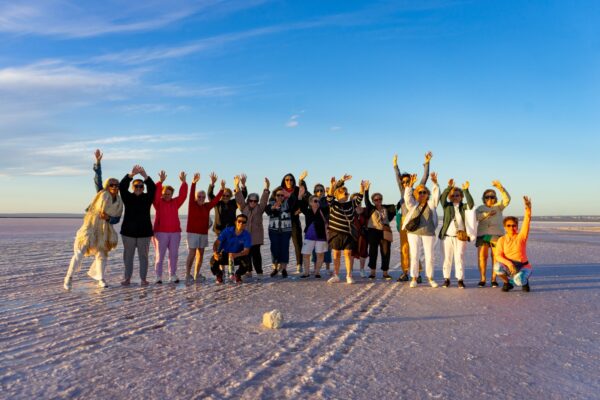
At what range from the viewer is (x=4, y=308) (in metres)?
6.91

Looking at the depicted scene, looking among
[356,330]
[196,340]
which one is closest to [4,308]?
[196,340]

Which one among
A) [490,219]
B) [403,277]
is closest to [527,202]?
[490,219]

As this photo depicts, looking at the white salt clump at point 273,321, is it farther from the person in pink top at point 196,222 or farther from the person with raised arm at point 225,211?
the person with raised arm at point 225,211

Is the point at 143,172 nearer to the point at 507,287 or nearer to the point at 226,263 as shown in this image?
the point at 226,263

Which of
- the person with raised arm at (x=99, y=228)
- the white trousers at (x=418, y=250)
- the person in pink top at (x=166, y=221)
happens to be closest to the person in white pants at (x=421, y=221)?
the white trousers at (x=418, y=250)

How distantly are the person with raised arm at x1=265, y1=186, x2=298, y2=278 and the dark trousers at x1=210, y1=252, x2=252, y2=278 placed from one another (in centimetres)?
101

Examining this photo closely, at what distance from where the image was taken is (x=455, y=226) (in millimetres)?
9070

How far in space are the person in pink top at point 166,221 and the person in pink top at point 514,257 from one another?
20.8ft

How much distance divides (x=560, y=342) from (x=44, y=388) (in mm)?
5387

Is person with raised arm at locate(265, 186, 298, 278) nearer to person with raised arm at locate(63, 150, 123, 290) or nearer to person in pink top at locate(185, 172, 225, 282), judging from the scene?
person in pink top at locate(185, 172, 225, 282)

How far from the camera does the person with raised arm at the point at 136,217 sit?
8.87 m

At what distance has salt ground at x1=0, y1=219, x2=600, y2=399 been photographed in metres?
3.94

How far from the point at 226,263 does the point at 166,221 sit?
4.83ft

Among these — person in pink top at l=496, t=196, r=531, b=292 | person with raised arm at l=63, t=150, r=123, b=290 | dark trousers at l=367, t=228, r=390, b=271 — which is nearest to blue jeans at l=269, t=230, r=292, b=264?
dark trousers at l=367, t=228, r=390, b=271
